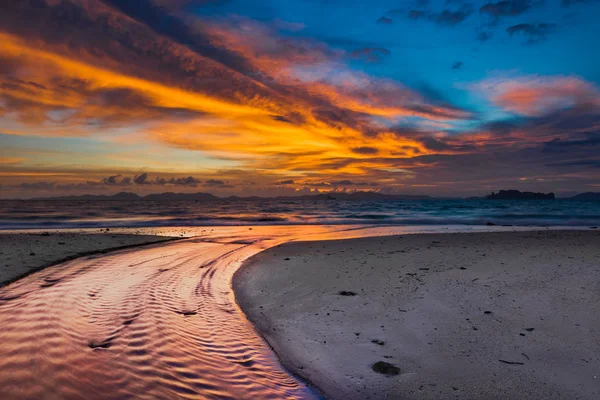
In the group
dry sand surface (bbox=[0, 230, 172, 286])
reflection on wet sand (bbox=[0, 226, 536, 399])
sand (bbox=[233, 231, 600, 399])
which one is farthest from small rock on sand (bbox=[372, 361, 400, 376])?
dry sand surface (bbox=[0, 230, 172, 286])

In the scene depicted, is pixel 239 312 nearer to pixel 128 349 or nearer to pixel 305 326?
pixel 305 326

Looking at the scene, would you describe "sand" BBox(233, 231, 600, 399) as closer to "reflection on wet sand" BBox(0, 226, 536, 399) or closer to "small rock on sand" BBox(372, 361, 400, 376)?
"small rock on sand" BBox(372, 361, 400, 376)

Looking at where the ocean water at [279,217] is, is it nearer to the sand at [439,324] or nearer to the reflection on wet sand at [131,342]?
the sand at [439,324]

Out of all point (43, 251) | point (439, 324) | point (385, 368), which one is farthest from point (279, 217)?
point (385, 368)

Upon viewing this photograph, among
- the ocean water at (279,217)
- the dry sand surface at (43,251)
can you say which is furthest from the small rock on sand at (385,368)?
the ocean water at (279,217)

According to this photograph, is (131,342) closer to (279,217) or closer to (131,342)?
(131,342)

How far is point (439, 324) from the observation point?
6.24 metres

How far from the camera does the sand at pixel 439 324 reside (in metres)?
4.46

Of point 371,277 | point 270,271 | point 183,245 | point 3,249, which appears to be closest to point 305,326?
point 371,277

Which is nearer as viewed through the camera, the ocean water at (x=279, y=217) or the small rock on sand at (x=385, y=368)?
the small rock on sand at (x=385, y=368)

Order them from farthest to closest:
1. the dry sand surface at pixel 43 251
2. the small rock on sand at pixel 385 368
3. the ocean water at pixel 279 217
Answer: the ocean water at pixel 279 217 < the dry sand surface at pixel 43 251 < the small rock on sand at pixel 385 368

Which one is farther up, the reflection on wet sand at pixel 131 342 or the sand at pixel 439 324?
the sand at pixel 439 324

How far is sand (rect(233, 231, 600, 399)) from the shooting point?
4461 millimetres

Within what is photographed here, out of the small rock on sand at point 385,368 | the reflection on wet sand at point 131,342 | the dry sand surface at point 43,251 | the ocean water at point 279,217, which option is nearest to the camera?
the reflection on wet sand at point 131,342
